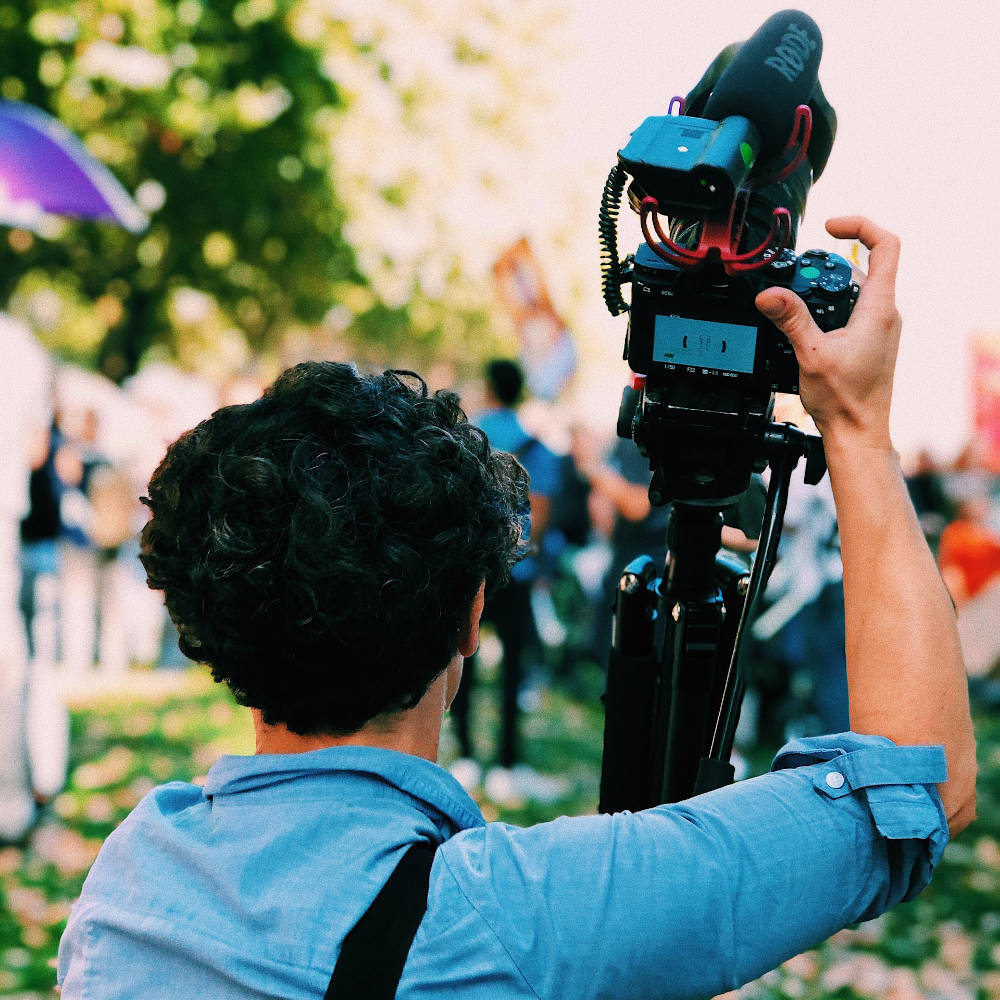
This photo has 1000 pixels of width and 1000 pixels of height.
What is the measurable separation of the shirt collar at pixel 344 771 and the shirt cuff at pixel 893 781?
33 centimetres

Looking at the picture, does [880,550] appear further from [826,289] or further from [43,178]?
[43,178]

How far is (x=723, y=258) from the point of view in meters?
1.24

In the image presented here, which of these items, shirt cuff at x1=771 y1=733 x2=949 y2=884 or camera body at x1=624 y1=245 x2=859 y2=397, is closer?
shirt cuff at x1=771 y1=733 x2=949 y2=884

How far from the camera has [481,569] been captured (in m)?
1.12

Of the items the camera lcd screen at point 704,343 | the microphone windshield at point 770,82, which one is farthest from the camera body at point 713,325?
the microphone windshield at point 770,82

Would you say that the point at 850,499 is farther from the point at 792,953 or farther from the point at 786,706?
the point at 786,706

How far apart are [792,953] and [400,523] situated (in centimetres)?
49

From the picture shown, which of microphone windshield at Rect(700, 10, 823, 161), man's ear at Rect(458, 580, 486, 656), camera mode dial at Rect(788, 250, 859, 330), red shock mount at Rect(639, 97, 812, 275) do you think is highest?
microphone windshield at Rect(700, 10, 823, 161)

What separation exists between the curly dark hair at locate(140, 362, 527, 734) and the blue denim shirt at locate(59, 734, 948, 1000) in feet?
0.27

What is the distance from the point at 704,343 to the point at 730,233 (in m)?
0.13

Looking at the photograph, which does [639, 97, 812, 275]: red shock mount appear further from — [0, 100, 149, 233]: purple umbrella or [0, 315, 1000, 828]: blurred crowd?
[0, 100, 149, 233]: purple umbrella

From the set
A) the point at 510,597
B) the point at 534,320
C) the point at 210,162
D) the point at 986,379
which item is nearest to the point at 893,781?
the point at 510,597

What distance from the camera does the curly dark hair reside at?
104cm

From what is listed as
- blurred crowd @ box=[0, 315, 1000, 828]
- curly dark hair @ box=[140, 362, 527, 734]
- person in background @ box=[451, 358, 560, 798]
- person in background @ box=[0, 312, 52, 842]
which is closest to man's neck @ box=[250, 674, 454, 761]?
curly dark hair @ box=[140, 362, 527, 734]
